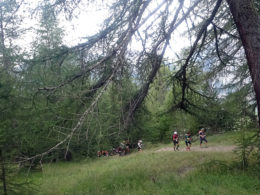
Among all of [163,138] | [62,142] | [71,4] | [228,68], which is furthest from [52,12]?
[163,138]

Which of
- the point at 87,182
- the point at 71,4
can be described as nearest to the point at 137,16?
the point at 71,4

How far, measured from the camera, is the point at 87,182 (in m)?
8.53

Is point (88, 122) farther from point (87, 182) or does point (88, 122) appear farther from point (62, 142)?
point (87, 182)

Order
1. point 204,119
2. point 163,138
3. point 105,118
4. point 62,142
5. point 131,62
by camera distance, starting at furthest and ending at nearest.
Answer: point 163,138, point 204,119, point 131,62, point 105,118, point 62,142

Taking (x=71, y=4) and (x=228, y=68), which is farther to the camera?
(x=228, y=68)

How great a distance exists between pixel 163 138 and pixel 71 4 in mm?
28446

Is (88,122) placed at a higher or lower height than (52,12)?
lower

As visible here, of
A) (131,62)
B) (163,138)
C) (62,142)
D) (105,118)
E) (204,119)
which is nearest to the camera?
(62,142)

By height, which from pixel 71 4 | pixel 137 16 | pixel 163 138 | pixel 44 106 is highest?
pixel 71 4

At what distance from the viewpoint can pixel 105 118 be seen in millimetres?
4031

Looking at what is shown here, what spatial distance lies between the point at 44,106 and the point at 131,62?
5.70 feet

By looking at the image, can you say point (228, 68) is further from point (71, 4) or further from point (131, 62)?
point (71, 4)

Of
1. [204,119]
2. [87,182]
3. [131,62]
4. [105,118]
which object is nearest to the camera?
[105,118]

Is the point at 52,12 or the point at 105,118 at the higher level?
the point at 52,12
